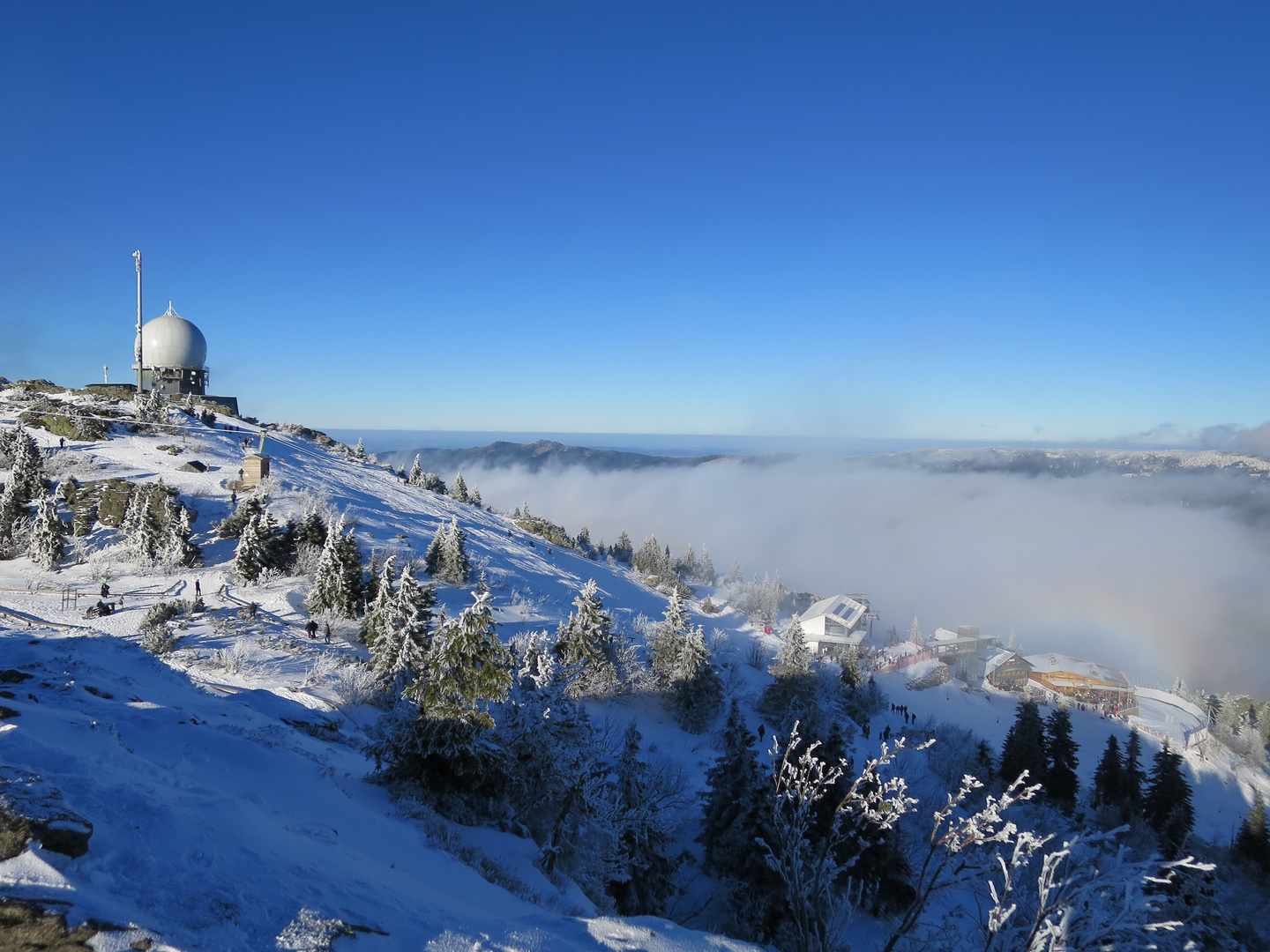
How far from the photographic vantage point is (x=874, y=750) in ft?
107

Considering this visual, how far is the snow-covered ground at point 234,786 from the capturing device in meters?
5.56

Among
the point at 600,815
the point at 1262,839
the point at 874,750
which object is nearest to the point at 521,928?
the point at 600,815

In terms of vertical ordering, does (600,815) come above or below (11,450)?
below

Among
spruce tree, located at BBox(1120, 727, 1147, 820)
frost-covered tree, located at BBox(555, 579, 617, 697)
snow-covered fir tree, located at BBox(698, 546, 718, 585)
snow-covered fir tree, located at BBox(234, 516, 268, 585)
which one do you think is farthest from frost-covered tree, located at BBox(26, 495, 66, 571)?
snow-covered fir tree, located at BBox(698, 546, 718, 585)

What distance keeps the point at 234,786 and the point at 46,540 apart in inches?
1072

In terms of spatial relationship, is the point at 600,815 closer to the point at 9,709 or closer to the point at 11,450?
the point at 9,709

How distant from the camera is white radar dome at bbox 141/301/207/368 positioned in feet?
173

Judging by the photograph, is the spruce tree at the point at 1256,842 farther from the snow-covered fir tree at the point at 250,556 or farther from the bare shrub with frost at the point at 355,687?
the snow-covered fir tree at the point at 250,556

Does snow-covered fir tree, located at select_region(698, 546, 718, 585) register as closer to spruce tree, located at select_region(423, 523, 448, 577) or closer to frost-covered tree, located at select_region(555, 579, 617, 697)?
spruce tree, located at select_region(423, 523, 448, 577)

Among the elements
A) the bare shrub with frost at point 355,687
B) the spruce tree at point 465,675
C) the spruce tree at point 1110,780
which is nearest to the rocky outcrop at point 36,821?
the spruce tree at point 465,675

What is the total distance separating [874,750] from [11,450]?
179 feet

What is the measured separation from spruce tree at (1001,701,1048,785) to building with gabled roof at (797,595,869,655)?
3518 cm

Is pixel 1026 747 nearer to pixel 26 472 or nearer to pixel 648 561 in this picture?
pixel 648 561

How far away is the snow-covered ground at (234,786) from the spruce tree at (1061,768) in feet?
70.2
